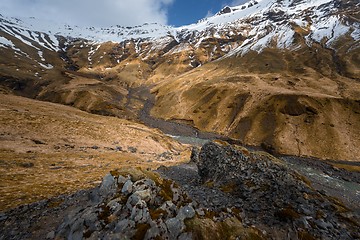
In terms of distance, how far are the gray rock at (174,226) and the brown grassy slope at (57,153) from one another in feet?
45.8

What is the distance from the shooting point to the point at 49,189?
76.7ft

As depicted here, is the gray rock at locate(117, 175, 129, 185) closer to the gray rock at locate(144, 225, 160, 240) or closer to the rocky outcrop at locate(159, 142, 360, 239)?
the gray rock at locate(144, 225, 160, 240)

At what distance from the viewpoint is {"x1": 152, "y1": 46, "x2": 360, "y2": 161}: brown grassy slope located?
3526 inches

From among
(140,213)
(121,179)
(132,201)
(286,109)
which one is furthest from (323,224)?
(286,109)

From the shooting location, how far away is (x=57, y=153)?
3956 cm

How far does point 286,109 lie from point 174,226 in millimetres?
105426

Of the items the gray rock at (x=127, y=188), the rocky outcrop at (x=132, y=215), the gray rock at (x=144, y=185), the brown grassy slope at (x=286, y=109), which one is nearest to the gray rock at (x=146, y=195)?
the rocky outcrop at (x=132, y=215)

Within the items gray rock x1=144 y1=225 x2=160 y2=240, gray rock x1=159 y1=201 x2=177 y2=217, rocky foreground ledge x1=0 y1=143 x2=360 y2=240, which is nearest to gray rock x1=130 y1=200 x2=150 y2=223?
rocky foreground ledge x1=0 y1=143 x2=360 y2=240

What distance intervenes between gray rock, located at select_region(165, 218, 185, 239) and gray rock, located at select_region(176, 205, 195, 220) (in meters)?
0.35

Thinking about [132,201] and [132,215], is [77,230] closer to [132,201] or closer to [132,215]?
[132,215]

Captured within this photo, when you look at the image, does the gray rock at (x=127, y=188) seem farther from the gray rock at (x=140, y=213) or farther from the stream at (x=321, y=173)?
the stream at (x=321, y=173)

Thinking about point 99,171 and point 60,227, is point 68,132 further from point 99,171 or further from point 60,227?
point 60,227

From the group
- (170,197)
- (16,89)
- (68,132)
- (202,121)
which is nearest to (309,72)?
(202,121)

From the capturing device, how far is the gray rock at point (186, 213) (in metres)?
14.2
